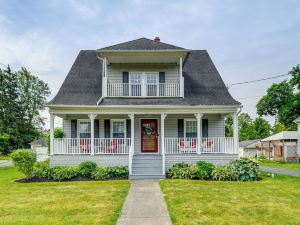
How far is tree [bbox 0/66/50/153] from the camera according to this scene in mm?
50062

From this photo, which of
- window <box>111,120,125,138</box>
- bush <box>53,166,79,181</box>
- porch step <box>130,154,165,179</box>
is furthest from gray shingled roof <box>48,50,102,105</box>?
porch step <box>130,154,165,179</box>

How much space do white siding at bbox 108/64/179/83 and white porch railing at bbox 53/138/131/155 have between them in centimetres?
360

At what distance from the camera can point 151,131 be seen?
632 inches

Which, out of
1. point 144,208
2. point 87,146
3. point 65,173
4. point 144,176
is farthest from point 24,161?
point 144,208

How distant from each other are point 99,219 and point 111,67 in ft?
36.8

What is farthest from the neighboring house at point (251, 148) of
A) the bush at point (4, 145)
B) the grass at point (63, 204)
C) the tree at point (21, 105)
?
the bush at point (4, 145)

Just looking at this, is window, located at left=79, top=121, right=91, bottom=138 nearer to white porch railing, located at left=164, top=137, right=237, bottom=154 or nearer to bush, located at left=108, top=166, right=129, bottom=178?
bush, located at left=108, top=166, right=129, bottom=178

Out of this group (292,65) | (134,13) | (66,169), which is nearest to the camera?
(66,169)

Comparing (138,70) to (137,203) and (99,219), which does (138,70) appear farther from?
(99,219)

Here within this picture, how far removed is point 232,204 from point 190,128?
819cm

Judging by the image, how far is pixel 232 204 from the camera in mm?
8023

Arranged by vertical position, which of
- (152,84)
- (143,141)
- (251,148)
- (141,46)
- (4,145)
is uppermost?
(141,46)

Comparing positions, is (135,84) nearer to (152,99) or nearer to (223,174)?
(152,99)

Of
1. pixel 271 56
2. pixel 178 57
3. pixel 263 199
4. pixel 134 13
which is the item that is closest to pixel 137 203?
pixel 263 199
